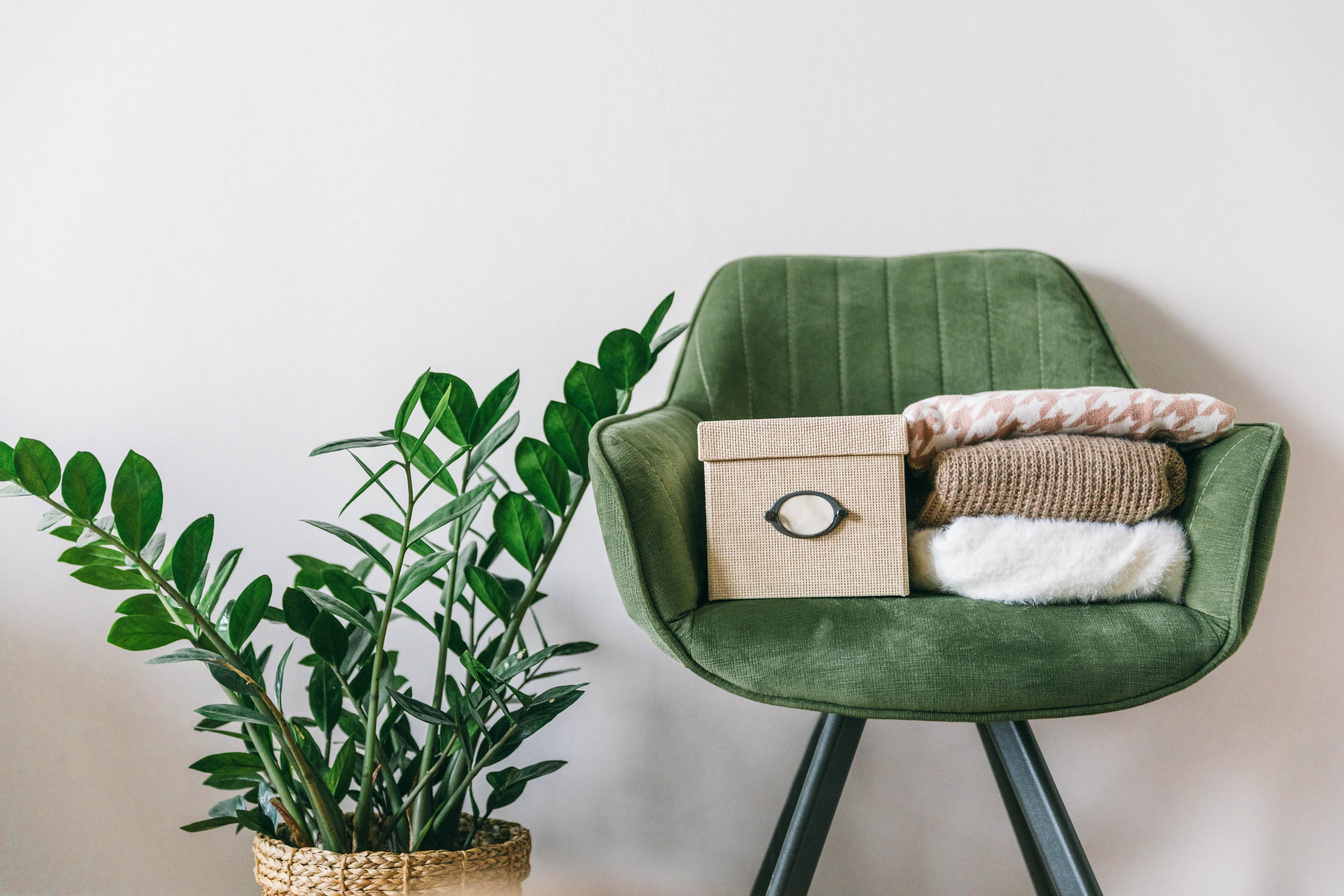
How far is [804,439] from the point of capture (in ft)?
2.46

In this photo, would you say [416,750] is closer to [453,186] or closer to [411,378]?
[411,378]

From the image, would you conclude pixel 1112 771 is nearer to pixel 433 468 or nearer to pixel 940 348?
pixel 940 348

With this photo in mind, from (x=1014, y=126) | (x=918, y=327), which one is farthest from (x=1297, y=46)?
(x=918, y=327)

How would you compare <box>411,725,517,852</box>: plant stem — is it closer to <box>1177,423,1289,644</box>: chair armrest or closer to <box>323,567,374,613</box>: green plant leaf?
<box>323,567,374,613</box>: green plant leaf

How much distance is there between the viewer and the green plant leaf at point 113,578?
30.9 inches

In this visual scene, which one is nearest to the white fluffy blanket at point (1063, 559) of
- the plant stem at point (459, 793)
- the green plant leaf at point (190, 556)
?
the plant stem at point (459, 793)

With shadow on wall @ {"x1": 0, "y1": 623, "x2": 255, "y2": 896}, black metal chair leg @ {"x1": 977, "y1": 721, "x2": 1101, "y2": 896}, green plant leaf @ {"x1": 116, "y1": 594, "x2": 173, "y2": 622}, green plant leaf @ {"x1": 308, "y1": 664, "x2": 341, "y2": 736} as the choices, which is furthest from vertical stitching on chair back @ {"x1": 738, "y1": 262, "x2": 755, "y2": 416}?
shadow on wall @ {"x1": 0, "y1": 623, "x2": 255, "y2": 896}

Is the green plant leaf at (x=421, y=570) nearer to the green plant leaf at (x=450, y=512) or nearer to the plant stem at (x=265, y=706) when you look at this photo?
the green plant leaf at (x=450, y=512)

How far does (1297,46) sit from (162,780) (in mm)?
1862

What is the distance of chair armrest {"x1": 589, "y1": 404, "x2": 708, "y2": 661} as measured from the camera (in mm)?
660

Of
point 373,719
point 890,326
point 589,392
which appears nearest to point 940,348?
point 890,326

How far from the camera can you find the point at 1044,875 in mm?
893

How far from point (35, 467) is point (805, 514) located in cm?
70

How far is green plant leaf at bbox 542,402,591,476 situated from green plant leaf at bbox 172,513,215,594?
0.33 metres
